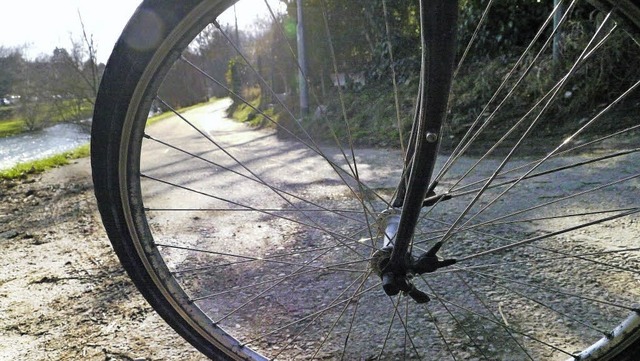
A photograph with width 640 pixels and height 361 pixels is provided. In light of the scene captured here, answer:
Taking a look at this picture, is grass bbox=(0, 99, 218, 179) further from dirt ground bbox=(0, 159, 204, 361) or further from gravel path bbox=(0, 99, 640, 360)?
gravel path bbox=(0, 99, 640, 360)

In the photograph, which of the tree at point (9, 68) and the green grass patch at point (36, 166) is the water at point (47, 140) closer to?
the tree at point (9, 68)

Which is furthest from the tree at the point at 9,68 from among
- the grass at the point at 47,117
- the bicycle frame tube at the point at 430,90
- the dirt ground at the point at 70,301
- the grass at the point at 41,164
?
the bicycle frame tube at the point at 430,90

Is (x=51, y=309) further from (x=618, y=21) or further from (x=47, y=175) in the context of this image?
(x=47, y=175)

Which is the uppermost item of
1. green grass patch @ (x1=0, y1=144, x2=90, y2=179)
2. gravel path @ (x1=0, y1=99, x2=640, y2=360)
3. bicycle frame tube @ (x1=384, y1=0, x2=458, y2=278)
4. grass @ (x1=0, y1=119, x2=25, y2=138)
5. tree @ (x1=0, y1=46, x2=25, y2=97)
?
tree @ (x1=0, y1=46, x2=25, y2=97)

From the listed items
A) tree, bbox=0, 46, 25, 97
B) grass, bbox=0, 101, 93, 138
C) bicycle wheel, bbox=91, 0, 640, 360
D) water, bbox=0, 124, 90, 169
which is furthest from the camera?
grass, bbox=0, 101, 93, 138

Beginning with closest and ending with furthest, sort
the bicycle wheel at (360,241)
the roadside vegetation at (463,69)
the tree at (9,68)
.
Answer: the bicycle wheel at (360,241) → the roadside vegetation at (463,69) → the tree at (9,68)

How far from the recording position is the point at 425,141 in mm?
896

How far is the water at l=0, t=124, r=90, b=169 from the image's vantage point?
9828mm

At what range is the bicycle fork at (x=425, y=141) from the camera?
785 millimetres

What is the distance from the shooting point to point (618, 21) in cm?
78

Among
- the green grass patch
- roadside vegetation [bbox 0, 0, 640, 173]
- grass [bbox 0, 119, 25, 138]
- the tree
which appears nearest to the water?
grass [bbox 0, 119, 25, 138]

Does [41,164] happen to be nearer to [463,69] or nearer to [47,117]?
[463,69]

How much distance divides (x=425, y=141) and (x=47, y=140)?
14.2 meters

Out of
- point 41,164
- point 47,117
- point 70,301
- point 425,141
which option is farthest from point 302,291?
point 47,117
